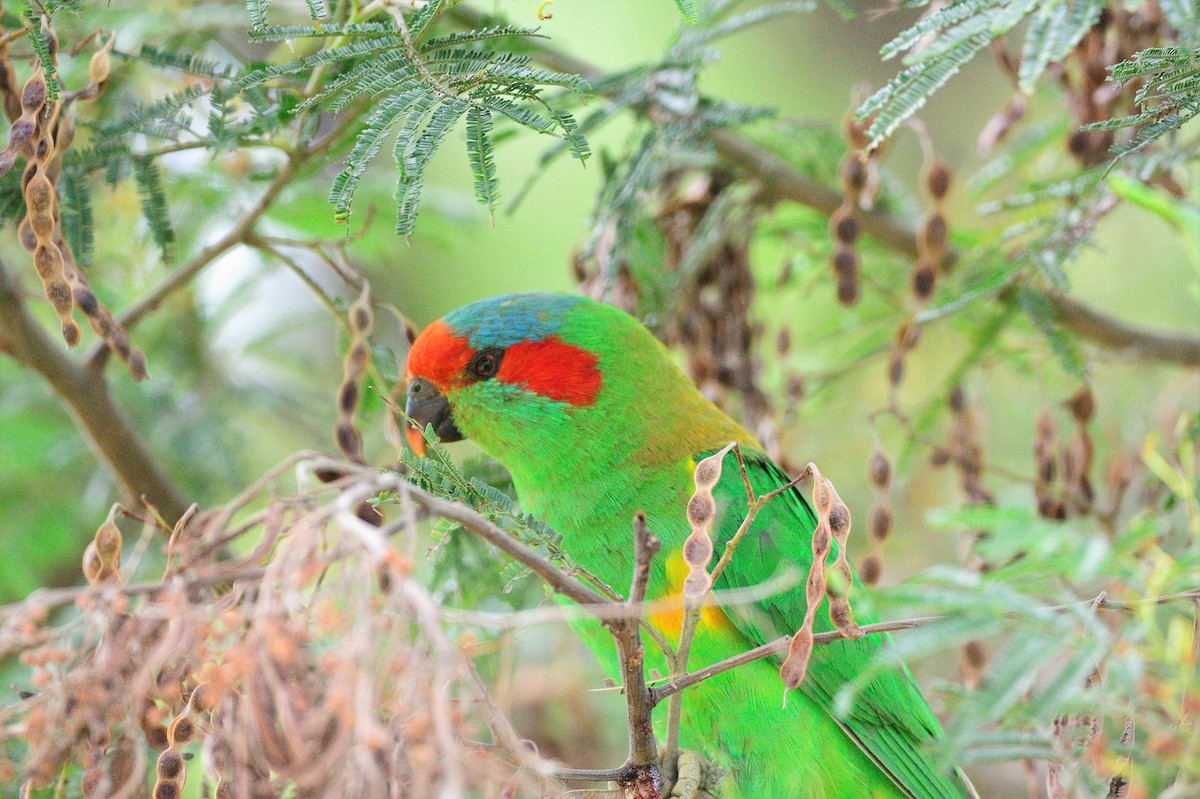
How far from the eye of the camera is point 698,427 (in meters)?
2.67

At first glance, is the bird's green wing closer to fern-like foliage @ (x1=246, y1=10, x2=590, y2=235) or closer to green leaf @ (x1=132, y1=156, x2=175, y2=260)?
fern-like foliage @ (x1=246, y1=10, x2=590, y2=235)

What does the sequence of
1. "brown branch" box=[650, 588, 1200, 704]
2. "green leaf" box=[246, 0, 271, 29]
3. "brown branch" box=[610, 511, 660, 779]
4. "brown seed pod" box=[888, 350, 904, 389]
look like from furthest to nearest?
"brown seed pod" box=[888, 350, 904, 389] < "green leaf" box=[246, 0, 271, 29] < "brown branch" box=[650, 588, 1200, 704] < "brown branch" box=[610, 511, 660, 779]

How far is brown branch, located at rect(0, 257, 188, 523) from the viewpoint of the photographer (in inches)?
91.3

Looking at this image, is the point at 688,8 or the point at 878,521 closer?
the point at 688,8

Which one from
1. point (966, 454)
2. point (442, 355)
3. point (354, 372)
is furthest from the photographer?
point (966, 454)

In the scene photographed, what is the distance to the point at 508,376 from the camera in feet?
8.54

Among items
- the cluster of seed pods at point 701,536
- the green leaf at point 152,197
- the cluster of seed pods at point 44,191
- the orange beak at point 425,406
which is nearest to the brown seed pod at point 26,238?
the cluster of seed pods at point 44,191

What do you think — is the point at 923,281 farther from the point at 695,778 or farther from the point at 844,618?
the point at 844,618

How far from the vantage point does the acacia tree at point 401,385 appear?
1.17 m

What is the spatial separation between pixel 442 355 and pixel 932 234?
136 centimetres

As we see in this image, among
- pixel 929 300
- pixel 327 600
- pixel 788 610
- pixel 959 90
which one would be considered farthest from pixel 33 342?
pixel 959 90

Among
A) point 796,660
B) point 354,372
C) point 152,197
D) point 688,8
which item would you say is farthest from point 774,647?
point 152,197

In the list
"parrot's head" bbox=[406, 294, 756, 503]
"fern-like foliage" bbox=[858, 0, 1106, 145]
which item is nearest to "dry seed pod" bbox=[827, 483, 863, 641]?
"fern-like foliage" bbox=[858, 0, 1106, 145]

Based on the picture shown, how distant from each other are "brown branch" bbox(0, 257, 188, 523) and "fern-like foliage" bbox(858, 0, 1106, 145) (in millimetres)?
1808
